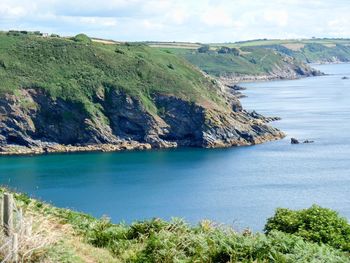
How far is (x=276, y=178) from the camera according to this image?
90.3 meters

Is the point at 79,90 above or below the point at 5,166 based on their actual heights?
above

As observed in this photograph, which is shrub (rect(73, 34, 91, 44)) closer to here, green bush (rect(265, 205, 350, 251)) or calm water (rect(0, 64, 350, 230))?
calm water (rect(0, 64, 350, 230))

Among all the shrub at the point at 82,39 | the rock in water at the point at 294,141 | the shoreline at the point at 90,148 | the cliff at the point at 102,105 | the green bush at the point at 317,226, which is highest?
the shrub at the point at 82,39

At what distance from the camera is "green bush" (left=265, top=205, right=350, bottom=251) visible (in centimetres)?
1814

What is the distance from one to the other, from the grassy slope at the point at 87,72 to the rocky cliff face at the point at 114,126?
8.90 feet

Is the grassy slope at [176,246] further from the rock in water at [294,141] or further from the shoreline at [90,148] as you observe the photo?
the rock in water at [294,141]

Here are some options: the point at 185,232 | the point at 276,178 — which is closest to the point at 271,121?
the point at 276,178

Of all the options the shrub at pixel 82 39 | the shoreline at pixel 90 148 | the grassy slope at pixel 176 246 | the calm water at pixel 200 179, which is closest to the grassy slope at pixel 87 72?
the shrub at pixel 82 39

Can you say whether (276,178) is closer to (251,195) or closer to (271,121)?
(251,195)

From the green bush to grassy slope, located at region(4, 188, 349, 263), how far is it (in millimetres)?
2356

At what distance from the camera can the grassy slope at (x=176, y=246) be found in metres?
14.0

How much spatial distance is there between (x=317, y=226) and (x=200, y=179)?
243 feet

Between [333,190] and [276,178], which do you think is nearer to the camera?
[333,190]

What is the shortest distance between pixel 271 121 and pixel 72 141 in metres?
45.4
